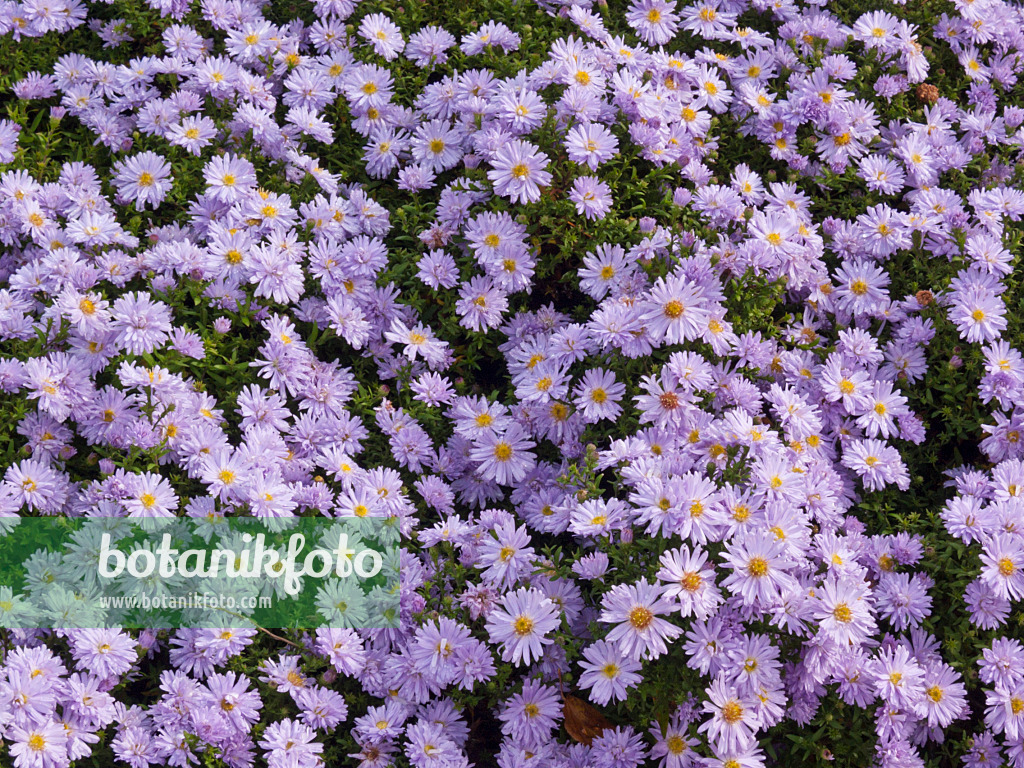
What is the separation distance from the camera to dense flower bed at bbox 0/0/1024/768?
2.72m

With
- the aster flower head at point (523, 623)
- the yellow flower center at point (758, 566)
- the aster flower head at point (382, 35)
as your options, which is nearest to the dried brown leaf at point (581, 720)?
the aster flower head at point (523, 623)

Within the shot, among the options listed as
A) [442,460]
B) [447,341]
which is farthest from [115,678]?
[447,341]

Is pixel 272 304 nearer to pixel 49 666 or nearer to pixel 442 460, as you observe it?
pixel 442 460

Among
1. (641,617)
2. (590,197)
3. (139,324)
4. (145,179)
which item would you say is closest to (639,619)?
(641,617)

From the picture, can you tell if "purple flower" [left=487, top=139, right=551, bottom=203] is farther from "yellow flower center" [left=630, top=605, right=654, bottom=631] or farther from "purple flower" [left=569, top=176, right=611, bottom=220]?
"yellow flower center" [left=630, top=605, right=654, bottom=631]

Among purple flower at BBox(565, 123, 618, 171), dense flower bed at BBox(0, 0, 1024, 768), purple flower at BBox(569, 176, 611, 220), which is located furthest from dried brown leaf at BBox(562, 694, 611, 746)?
purple flower at BBox(565, 123, 618, 171)

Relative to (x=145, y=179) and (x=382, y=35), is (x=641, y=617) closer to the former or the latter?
(x=145, y=179)

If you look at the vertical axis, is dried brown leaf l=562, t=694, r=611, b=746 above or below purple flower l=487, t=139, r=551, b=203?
below

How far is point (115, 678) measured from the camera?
2.73 meters

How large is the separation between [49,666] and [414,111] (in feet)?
8.14

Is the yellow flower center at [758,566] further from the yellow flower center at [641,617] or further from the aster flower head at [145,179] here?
the aster flower head at [145,179]

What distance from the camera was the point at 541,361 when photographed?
10.9ft

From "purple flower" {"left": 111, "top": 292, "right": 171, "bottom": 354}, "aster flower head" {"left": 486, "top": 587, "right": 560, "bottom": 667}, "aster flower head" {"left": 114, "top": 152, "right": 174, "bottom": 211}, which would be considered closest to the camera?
"aster flower head" {"left": 486, "top": 587, "right": 560, "bottom": 667}

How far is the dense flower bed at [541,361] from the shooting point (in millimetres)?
2719
